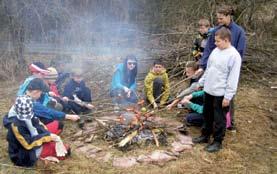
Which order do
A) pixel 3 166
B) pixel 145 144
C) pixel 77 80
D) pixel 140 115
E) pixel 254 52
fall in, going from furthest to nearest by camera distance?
1. pixel 254 52
2. pixel 77 80
3. pixel 140 115
4. pixel 145 144
5. pixel 3 166

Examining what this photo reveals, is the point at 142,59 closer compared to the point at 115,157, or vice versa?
the point at 115,157

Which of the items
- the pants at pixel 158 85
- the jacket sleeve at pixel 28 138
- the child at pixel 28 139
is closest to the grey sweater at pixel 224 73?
the pants at pixel 158 85

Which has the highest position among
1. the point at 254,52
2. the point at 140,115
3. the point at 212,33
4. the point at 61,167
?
the point at 212,33

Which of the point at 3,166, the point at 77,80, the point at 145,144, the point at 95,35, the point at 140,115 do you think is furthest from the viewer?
the point at 95,35

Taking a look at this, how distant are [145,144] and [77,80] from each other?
5.63ft

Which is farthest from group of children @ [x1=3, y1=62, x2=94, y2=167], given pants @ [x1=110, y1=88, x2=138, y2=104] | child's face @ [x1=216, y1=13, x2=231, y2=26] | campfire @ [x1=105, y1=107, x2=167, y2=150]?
child's face @ [x1=216, y1=13, x2=231, y2=26]

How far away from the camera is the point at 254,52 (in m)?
8.01

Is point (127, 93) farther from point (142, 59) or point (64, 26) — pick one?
point (64, 26)

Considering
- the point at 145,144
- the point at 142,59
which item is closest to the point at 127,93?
the point at 145,144

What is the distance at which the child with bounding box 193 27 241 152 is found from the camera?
4.20 m

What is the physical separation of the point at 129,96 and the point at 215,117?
5.97 ft

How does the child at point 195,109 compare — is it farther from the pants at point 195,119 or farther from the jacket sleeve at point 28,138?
the jacket sleeve at point 28,138

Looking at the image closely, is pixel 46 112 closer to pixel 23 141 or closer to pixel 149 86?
pixel 23 141

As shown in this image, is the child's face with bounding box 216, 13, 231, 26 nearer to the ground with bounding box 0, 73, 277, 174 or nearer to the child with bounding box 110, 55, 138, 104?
the ground with bounding box 0, 73, 277, 174
